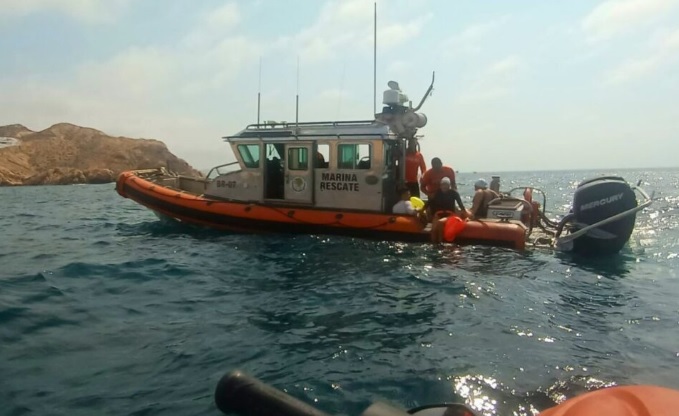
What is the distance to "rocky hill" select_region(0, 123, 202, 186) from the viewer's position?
50.6 metres

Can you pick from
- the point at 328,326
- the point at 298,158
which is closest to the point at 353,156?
the point at 298,158

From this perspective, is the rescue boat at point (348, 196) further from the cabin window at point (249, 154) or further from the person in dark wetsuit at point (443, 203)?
the person in dark wetsuit at point (443, 203)

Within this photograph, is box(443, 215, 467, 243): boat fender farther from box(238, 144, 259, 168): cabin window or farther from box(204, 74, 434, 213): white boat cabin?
box(238, 144, 259, 168): cabin window

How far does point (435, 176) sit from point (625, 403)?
993 cm

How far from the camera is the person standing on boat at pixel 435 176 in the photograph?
1171 centimetres

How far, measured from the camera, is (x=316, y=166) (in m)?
11.6

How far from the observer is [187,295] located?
21.6 feet

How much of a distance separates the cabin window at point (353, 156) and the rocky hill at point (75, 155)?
4106cm

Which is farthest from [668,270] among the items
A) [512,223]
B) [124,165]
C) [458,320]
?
[124,165]

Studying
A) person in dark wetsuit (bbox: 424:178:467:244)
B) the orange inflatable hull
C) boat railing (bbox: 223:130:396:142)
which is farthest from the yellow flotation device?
boat railing (bbox: 223:130:396:142)

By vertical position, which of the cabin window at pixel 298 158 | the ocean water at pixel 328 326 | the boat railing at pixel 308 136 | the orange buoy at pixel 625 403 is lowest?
the ocean water at pixel 328 326

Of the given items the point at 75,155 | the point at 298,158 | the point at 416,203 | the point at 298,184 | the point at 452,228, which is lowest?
the point at 452,228

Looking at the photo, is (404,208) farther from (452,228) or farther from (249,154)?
(249,154)

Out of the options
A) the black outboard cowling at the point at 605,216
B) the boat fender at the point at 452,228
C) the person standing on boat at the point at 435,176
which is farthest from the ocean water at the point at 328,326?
the person standing on boat at the point at 435,176
